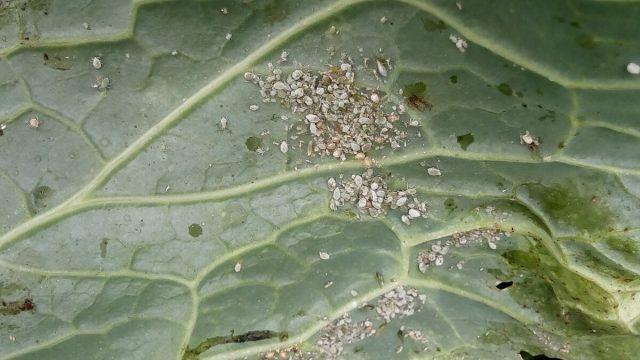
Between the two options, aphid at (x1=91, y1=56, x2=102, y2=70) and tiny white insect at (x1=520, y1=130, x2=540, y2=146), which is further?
tiny white insect at (x1=520, y1=130, x2=540, y2=146)

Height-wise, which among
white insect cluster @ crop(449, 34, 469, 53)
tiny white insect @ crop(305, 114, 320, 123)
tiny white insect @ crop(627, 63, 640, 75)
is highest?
white insect cluster @ crop(449, 34, 469, 53)

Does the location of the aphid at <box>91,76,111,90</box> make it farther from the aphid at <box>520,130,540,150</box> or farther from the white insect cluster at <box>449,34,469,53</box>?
the aphid at <box>520,130,540,150</box>

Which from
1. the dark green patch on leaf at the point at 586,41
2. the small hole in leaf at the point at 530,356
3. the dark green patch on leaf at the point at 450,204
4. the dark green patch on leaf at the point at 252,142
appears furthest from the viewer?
the small hole in leaf at the point at 530,356

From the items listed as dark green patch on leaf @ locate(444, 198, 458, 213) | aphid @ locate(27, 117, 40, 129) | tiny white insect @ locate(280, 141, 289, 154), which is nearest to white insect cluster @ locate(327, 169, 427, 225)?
dark green patch on leaf @ locate(444, 198, 458, 213)

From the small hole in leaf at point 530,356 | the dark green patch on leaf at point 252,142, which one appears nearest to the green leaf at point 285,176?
the dark green patch on leaf at point 252,142

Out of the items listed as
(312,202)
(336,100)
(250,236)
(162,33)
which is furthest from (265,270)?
(162,33)

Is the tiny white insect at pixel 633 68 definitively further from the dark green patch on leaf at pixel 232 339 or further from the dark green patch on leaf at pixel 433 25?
the dark green patch on leaf at pixel 232 339
